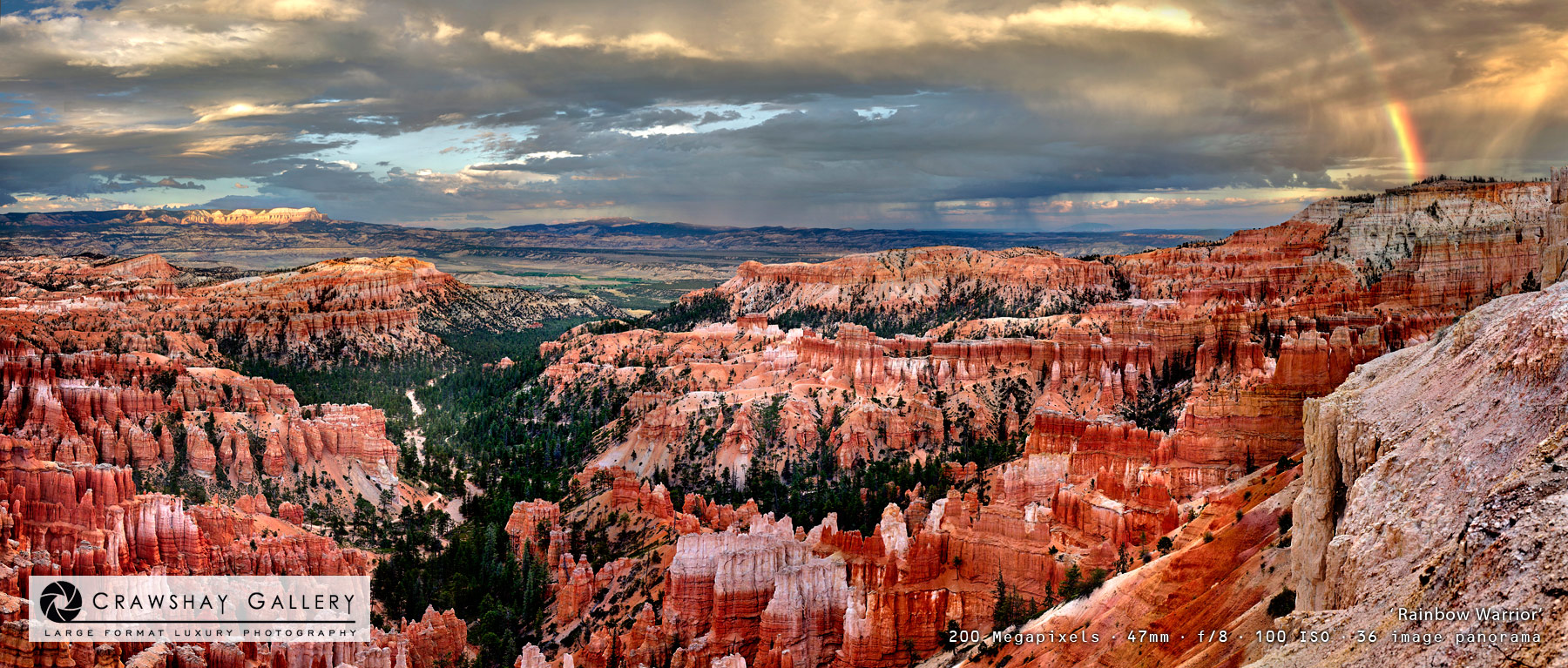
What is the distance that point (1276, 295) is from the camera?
397ft

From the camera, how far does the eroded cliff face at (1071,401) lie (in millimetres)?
33750

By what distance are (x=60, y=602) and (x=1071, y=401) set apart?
80.1 metres

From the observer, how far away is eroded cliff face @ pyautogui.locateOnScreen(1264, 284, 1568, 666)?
36.9 ft

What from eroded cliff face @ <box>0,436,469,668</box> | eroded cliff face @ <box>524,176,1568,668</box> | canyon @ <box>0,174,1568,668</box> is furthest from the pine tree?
eroded cliff face @ <box>0,436,469,668</box>

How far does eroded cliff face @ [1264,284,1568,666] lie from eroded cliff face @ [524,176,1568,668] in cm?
130

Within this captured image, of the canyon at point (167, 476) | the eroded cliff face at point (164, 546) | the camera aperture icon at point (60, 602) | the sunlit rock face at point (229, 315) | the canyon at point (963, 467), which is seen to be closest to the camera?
the canyon at point (963, 467)

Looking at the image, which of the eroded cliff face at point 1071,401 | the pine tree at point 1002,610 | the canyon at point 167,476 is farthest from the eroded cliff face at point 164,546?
the pine tree at point 1002,610

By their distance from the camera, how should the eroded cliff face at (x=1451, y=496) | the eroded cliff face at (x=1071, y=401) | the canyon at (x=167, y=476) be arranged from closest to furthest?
the eroded cliff face at (x=1451, y=496)
the eroded cliff face at (x=1071, y=401)
the canyon at (x=167, y=476)

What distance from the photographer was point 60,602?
31.8 metres

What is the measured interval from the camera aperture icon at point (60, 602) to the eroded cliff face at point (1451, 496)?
33.4 metres

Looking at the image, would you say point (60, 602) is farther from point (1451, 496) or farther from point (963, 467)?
point (963, 467)

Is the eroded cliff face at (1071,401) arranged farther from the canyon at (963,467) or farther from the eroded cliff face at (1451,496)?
the eroded cliff face at (1451,496)

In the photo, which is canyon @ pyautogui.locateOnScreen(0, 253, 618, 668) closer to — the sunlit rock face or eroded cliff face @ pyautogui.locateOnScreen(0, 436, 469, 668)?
eroded cliff face @ pyautogui.locateOnScreen(0, 436, 469, 668)

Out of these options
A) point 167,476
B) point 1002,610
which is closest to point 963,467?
point 1002,610
